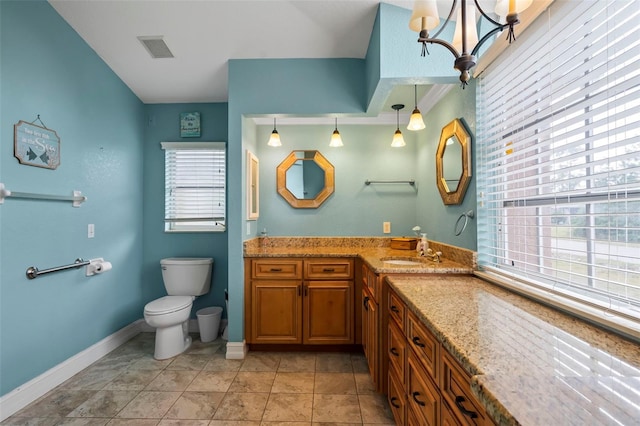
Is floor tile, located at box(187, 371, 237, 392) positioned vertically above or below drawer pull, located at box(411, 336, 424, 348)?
below

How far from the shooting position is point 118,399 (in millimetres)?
1938

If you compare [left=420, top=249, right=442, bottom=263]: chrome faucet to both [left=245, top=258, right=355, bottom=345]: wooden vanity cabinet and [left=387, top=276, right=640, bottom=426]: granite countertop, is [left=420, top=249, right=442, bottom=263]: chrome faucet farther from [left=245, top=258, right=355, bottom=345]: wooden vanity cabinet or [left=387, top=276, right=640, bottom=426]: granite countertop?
[left=387, top=276, right=640, bottom=426]: granite countertop

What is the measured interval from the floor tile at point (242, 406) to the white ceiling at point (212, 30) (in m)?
2.69

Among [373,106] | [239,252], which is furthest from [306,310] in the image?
[373,106]

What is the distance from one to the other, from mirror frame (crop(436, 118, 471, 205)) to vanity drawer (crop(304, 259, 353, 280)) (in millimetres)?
1014

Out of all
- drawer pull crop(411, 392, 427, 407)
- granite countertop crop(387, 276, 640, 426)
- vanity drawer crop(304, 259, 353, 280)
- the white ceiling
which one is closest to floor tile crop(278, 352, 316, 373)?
vanity drawer crop(304, 259, 353, 280)

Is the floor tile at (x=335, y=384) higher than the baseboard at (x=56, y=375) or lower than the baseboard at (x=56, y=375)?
lower

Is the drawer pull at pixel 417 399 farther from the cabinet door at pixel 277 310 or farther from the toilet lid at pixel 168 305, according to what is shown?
the toilet lid at pixel 168 305

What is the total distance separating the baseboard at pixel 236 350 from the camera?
250 cm

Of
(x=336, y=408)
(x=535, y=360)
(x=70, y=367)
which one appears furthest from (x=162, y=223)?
(x=535, y=360)

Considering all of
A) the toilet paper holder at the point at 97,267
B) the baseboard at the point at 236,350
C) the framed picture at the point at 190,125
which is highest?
the framed picture at the point at 190,125

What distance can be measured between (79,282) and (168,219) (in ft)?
3.26

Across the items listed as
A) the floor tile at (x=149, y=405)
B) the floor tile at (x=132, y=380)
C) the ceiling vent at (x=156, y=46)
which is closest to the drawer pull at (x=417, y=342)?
the floor tile at (x=149, y=405)

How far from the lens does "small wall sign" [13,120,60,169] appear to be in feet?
6.00
